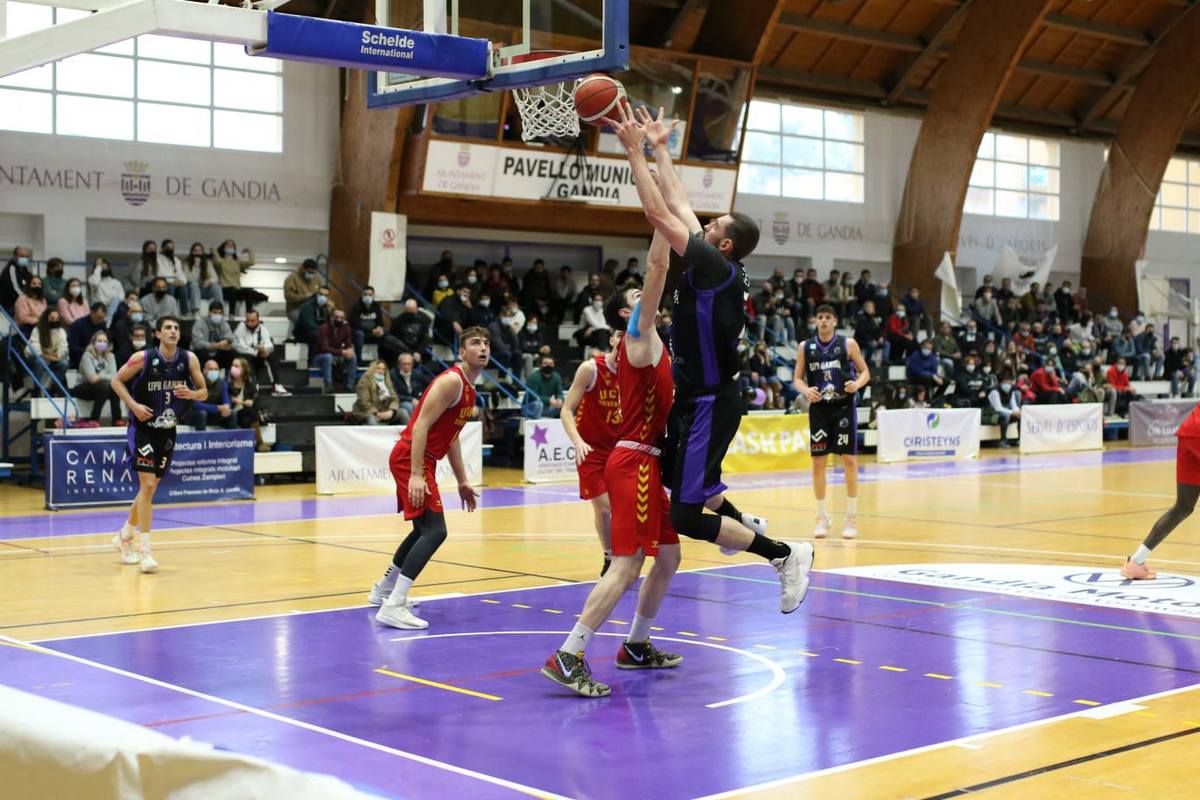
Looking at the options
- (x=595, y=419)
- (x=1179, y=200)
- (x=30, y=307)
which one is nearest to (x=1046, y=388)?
(x=1179, y=200)

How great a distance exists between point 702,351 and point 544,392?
14540 millimetres

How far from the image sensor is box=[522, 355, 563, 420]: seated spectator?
20812 mm

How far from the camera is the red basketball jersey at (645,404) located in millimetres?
6688

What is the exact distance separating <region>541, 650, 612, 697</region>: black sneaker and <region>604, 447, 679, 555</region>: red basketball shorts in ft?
1.81

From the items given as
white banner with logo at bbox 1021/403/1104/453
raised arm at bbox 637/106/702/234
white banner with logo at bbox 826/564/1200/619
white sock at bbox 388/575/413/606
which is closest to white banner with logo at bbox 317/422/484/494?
white banner with logo at bbox 826/564/1200/619

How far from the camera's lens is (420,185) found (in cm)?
2278

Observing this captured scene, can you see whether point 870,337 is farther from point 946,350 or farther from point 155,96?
point 155,96

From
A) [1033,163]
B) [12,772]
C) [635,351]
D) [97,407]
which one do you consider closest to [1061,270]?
[1033,163]

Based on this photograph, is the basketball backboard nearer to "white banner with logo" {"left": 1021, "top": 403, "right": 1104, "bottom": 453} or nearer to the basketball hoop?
the basketball hoop

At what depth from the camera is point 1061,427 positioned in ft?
84.8

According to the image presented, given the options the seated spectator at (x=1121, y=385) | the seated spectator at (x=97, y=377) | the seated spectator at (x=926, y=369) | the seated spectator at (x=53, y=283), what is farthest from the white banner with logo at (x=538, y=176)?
the seated spectator at (x=1121, y=385)

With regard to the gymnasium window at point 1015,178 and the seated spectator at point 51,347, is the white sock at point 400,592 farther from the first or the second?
the gymnasium window at point 1015,178

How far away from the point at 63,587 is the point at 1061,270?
30812mm

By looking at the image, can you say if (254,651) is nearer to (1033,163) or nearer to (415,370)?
(415,370)
